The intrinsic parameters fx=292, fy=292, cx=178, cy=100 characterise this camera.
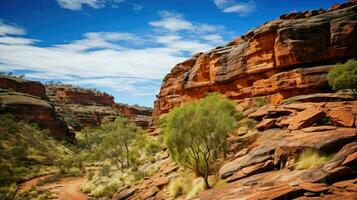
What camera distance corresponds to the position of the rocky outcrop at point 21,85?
77.3 m

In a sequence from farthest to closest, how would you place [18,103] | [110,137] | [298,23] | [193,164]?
1. [18,103]
2. [110,137]
3. [298,23]
4. [193,164]

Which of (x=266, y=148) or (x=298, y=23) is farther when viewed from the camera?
(x=298, y=23)

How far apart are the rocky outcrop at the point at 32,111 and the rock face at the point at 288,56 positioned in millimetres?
41815

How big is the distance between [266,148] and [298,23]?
68.9 feet

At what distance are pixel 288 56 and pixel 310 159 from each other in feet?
71.2

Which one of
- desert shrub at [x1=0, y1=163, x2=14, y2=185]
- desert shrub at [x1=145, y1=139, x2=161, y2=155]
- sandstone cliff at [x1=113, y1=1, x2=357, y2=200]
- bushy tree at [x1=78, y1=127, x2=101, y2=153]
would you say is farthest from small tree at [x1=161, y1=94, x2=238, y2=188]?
bushy tree at [x1=78, y1=127, x2=101, y2=153]

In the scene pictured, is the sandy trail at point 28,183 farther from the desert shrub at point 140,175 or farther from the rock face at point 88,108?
the rock face at point 88,108

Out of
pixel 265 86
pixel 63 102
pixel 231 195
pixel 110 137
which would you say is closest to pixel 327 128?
pixel 231 195

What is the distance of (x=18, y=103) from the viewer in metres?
63.2

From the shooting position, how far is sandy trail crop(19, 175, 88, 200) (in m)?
30.2

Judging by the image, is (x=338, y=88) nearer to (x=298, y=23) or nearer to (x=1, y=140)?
(x=298, y=23)

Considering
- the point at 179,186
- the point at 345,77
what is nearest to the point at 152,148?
the point at 179,186

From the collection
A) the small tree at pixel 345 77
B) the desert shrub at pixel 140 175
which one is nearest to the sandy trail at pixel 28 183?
the desert shrub at pixel 140 175

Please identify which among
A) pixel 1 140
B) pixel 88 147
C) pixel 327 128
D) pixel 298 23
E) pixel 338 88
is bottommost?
pixel 88 147
